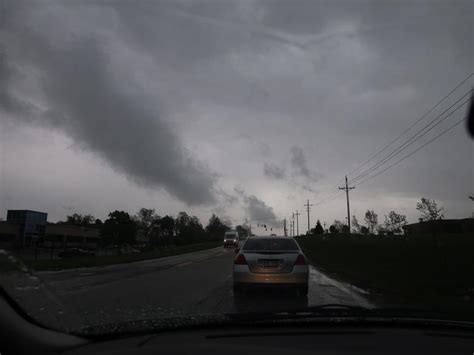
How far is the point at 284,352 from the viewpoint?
9.16ft

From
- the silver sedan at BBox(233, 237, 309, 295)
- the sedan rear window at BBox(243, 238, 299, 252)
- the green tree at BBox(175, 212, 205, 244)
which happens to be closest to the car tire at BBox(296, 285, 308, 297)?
the silver sedan at BBox(233, 237, 309, 295)

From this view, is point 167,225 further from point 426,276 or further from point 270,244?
point 270,244

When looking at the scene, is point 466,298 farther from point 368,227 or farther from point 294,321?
point 368,227

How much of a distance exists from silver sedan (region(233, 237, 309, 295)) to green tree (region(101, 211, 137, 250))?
59.7 m

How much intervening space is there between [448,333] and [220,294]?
307 inches

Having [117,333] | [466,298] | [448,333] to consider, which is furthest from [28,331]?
[466,298]

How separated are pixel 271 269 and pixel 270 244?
0.95 m

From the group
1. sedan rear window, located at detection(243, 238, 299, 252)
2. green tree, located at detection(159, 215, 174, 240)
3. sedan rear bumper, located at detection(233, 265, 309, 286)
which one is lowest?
sedan rear bumper, located at detection(233, 265, 309, 286)

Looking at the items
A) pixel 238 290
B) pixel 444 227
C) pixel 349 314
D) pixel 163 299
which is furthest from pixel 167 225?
pixel 349 314

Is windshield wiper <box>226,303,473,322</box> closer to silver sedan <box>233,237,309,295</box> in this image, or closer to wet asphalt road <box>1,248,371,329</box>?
wet asphalt road <box>1,248,371,329</box>

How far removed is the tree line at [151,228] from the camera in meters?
69.1

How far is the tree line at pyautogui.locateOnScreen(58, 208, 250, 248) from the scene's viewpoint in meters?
69.1

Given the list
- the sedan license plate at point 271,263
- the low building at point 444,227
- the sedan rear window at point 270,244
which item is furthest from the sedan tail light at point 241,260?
the low building at point 444,227

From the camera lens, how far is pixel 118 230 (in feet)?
221
